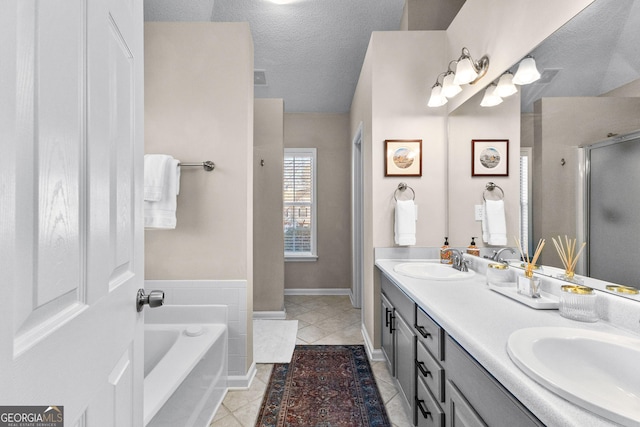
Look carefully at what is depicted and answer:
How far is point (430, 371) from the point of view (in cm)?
126

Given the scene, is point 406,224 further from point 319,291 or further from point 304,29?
point 319,291

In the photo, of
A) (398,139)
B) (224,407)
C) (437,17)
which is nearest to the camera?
(224,407)

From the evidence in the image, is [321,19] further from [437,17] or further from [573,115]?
[573,115]

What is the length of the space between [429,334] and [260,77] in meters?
3.04

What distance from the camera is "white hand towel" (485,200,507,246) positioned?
173 cm

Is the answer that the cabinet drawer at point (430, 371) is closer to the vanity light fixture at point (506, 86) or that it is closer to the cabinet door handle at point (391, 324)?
Result: the cabinet door handle at point (391, 324)

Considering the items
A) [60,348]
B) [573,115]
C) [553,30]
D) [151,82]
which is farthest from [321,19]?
[60,348]

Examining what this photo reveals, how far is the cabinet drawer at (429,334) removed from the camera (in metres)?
1.16

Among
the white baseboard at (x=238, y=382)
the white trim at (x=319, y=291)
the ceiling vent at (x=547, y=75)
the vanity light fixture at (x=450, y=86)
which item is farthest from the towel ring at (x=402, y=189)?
the white trim at (x=319, y=291)

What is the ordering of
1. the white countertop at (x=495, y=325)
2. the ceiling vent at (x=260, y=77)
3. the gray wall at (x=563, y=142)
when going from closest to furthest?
1. the white countertop at (x=495, y=325)
2. the gray wall at (x=563, y=142)
3. the ceiling vent at (x=260, y=77)

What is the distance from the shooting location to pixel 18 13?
36cm

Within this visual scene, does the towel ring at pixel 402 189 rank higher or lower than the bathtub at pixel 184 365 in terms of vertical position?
higher

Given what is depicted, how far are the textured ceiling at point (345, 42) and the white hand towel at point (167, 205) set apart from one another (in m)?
1.28

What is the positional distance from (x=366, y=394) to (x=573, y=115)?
1864mm
